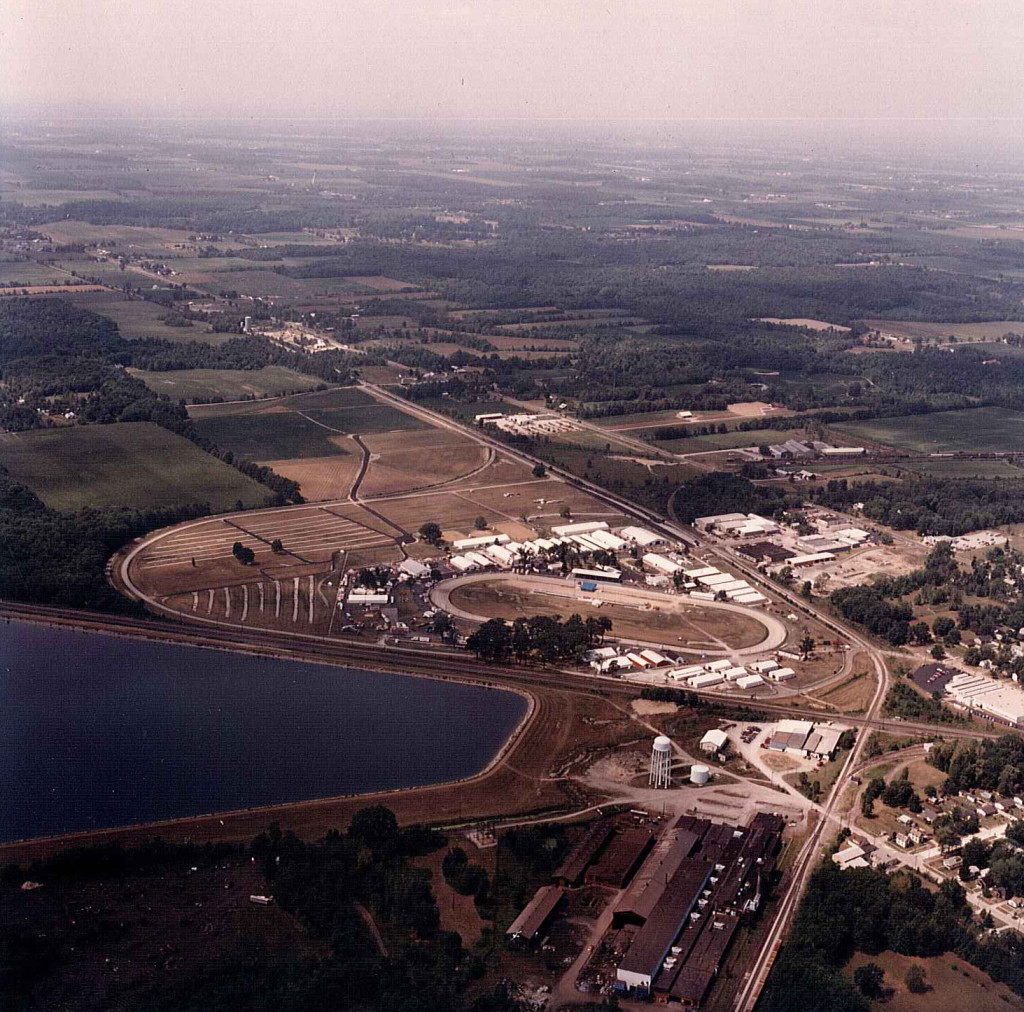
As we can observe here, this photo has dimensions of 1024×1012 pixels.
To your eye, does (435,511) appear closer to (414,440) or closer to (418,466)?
(418,466)

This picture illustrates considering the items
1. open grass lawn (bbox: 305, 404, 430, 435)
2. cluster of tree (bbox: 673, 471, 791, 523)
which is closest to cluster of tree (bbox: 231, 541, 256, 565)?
cluster of tree (bbox: 673, 471, 791, 523)

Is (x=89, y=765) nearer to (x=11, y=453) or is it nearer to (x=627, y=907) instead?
(x=627, y=907)

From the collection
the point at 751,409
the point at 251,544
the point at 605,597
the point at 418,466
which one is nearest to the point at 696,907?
the point at 605,597

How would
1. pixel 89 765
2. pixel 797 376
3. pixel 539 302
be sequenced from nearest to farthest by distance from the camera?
1. pixel 89 765
2. pixel 797 376
3. pixel 539 302

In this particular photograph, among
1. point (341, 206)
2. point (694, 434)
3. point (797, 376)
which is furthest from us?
point (341, 206)

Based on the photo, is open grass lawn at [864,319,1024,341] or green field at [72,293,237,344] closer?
green field at [72,293,237,344]

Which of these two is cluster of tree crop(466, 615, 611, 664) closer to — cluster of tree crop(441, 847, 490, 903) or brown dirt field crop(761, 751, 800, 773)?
brown dirt field crop(761, 751, 800, 773)

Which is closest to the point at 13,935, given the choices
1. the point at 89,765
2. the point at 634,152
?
the point at 89,765
